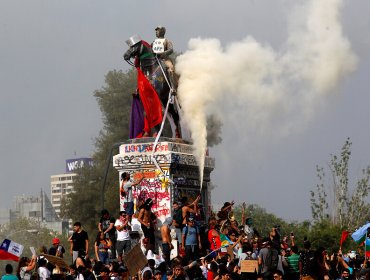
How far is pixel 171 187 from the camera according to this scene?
4262 cm

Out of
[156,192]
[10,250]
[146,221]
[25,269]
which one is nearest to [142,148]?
[156,192]

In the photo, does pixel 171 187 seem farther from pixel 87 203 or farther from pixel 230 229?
pixel 87 203

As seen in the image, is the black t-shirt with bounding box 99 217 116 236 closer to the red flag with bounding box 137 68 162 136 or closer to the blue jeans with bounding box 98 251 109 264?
the blue jeans with bounding box 98 251 109 264

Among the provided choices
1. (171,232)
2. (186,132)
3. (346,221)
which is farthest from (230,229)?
(346,221)

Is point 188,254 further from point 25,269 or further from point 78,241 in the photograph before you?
point 25,269

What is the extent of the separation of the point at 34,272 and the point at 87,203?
4567 centimetres

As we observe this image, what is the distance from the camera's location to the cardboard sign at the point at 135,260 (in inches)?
1351

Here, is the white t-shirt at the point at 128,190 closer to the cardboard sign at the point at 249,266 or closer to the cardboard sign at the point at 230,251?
the cardboard sign at the point at 230,251

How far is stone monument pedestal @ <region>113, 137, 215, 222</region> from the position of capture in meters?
42.6

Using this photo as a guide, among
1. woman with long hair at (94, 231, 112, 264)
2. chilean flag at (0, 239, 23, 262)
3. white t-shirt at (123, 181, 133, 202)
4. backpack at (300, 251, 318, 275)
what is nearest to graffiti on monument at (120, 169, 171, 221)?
white t-shirt at (123, 181, 133, 202)

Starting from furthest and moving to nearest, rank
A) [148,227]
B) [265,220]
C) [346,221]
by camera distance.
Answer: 1. [265,220]
2. [346,221]
3. [148,227]

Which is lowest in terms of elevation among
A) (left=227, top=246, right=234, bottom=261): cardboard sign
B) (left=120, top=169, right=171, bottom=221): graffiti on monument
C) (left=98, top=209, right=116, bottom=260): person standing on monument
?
(left=227, top=246, right=234, bottom=261): cardboard sign

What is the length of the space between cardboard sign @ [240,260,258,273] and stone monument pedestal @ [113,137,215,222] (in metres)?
7.68

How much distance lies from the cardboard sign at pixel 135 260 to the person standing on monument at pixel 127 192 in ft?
23.9
